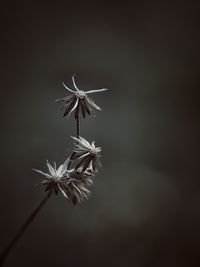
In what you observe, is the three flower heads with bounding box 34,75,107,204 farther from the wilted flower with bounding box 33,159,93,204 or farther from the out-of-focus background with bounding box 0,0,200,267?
the out-of-focus background with bounding box 0,0,200,267

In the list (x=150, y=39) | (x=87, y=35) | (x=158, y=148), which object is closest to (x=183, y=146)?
(x=158, y=148)

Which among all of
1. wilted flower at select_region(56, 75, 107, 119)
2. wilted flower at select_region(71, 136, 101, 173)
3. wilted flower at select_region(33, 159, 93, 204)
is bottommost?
wilted flower at select_region(33, 159, 93, 204)

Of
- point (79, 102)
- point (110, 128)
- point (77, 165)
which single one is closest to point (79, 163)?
point (77, 165)

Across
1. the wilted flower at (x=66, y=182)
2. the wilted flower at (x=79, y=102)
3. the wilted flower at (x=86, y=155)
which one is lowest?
the wilted flower at (x=66, y=182)

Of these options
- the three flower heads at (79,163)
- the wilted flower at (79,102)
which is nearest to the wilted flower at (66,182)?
the three flower heads at (79,163)

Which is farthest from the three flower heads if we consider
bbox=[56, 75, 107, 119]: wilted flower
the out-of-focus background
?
the out-of-focus background

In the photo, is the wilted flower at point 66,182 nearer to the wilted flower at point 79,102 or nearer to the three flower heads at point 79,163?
the three flower heads at point 79,163
